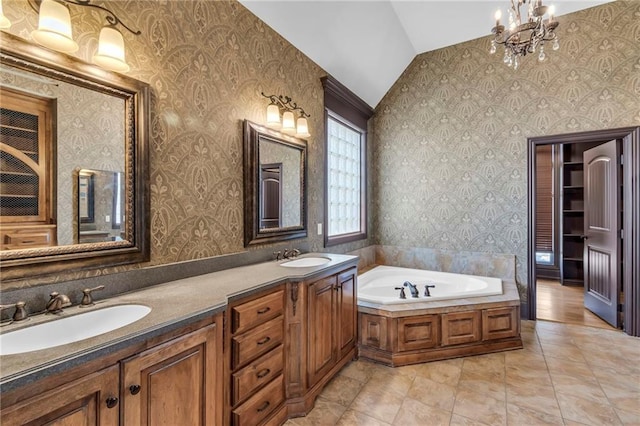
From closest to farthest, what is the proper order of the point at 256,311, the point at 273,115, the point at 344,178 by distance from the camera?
the point at 256,311 → the point at 273,115 → the point at 344,178

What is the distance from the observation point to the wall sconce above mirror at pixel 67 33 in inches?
45.1

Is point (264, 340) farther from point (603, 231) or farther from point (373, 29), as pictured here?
point (603, 231)

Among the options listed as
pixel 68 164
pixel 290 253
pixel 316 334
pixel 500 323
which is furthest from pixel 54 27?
pixel 500 323

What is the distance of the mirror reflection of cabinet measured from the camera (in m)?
1.12

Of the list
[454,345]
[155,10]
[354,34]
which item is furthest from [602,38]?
[155,10]

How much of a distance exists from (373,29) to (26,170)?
10.3ft

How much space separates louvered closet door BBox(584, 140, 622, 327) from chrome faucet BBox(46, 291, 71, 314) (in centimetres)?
454

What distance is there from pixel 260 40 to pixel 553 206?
560 cm

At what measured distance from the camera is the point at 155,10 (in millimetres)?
1624

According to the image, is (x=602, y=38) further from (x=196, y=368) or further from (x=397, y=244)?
(x=196, y=368)

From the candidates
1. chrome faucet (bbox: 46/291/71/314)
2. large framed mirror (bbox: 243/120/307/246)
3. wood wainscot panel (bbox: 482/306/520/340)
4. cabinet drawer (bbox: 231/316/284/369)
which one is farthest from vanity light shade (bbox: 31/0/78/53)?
wood wainscot panel (bbox: 482/306/520/340)

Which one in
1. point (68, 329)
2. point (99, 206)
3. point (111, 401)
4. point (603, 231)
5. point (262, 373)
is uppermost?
point (99, 206)

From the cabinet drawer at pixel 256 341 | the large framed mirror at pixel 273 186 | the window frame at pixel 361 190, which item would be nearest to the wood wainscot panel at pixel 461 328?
the window frame at pixel 361 190

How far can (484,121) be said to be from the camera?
365 cm
